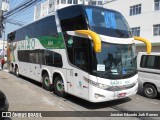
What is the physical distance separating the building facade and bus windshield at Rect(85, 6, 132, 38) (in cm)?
1904

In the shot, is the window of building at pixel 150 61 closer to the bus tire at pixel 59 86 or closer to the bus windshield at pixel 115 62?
the bus windshield at pixel 115 62

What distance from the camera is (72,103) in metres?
9.27

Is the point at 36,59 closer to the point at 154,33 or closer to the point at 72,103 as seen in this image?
the point at 72,103

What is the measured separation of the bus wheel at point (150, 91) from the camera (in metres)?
10.8

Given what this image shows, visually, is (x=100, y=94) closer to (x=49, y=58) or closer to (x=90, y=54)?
(x=90, y=54)

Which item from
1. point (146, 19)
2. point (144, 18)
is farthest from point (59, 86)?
point (144, 18)

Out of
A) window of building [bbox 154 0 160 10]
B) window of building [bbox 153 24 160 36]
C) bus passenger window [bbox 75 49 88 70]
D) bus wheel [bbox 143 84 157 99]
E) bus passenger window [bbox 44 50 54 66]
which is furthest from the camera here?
window of building [bbox 154 0 160 10]

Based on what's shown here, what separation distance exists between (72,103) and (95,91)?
1.74 meters

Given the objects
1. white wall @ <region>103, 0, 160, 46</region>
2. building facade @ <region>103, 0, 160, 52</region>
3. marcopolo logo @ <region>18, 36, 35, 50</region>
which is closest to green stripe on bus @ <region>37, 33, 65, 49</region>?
marcopolo logo @ <region>18, 36, 35, 50</region>

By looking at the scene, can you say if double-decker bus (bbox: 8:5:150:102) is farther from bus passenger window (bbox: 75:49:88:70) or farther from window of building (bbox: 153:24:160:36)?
window of building (bbox: 153:24:160:36)

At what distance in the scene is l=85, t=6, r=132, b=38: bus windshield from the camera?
843cm

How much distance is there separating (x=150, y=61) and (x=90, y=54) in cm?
420

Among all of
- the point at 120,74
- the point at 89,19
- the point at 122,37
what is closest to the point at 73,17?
the point at 89,19

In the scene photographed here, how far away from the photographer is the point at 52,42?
10.8 meters
